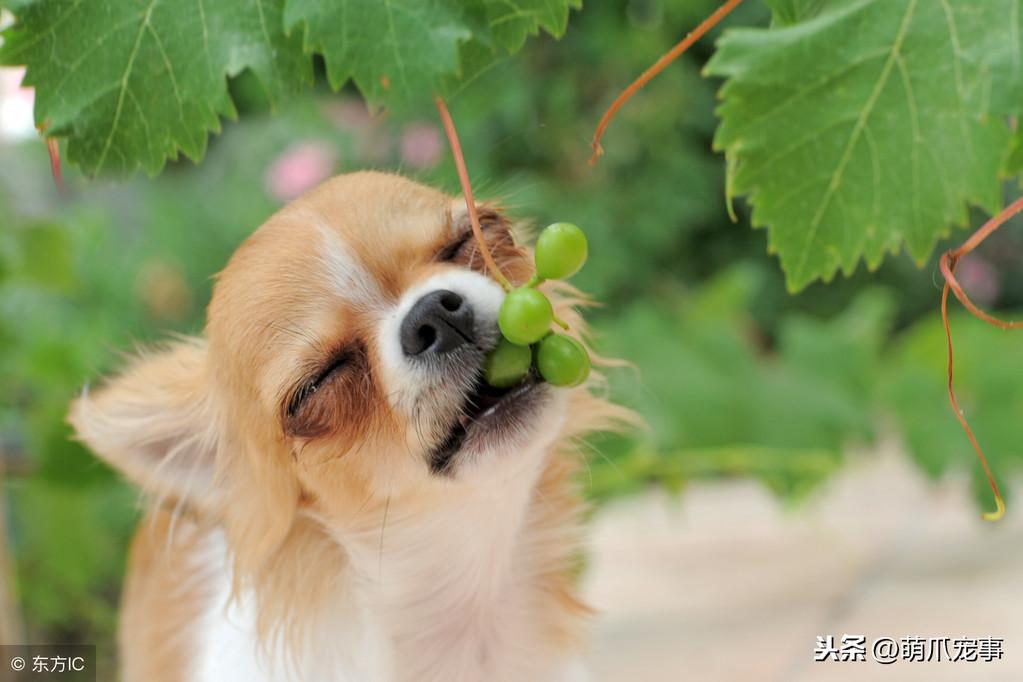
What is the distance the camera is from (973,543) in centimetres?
239

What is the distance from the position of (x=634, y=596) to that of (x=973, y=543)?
2.50 feet

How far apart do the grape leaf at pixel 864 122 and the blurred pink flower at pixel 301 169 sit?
2.72 metres

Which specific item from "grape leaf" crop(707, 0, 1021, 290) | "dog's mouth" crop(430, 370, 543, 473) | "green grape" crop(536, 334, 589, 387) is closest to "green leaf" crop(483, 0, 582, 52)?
"grape leaf" crop(707, 0, 1021, 290)

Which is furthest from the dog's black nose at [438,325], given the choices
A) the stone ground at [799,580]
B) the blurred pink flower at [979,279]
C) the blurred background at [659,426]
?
the blurred pink flower at [979,279]

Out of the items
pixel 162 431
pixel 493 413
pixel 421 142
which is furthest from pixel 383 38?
pixel 421 142

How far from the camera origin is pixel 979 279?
14.4 feet

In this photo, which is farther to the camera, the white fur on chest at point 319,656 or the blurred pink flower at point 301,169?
the blurred pink flower at point 301,169

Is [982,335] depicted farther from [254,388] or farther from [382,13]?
[382,13]

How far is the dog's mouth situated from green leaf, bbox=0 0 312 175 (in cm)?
42

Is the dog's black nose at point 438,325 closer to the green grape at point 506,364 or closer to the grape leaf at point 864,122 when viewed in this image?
the green grape at point 506,364

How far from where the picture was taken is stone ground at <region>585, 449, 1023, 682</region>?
1934 millimetres

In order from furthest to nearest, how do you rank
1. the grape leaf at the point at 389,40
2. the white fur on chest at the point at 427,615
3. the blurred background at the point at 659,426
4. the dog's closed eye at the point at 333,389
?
the blurred background at the point at 659,426 < the white fur on chest at the point at 427,615 < the dog's closed eye at the point at 333,389 < the grape leaf at the point at 389,40

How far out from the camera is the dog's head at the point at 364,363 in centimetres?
109

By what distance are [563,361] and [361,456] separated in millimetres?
345
